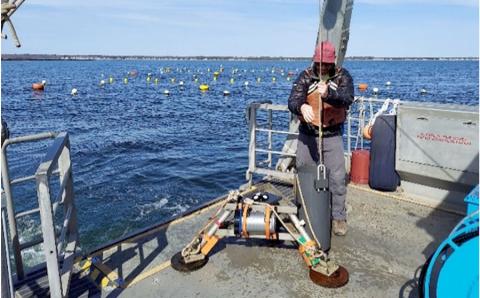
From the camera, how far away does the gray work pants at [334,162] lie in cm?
534

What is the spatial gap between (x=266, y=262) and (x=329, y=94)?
6.86 feet

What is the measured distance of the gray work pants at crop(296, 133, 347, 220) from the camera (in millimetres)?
5344

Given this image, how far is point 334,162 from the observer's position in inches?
211

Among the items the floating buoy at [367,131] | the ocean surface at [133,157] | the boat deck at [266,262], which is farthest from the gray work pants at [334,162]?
the ocean surface at [133,157]

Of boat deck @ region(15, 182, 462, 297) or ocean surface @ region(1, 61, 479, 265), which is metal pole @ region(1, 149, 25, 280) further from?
ocean surface @ region(1, 61, 479, 265)

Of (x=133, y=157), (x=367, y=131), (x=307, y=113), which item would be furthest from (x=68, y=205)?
(x=133, y=157)

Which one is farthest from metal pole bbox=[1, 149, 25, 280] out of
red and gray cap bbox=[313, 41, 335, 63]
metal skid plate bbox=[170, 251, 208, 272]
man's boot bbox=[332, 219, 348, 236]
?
man's boot bbox=[332, 219, 348, 236]

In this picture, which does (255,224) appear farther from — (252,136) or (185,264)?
(252,136)

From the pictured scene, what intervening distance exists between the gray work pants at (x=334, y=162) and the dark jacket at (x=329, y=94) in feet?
0.41

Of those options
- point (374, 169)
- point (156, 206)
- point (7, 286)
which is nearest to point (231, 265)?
point (7, 286)

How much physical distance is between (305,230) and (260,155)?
1555cm

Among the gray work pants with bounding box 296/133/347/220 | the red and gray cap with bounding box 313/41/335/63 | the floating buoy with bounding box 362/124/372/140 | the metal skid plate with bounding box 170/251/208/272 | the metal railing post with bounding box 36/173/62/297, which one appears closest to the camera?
the metal railing post with bounding box 36/173/62/297

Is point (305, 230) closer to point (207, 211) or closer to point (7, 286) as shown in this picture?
point (207, 211)

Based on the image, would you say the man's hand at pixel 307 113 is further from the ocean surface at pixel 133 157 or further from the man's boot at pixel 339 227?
the ocean surface at pixel 133 157
